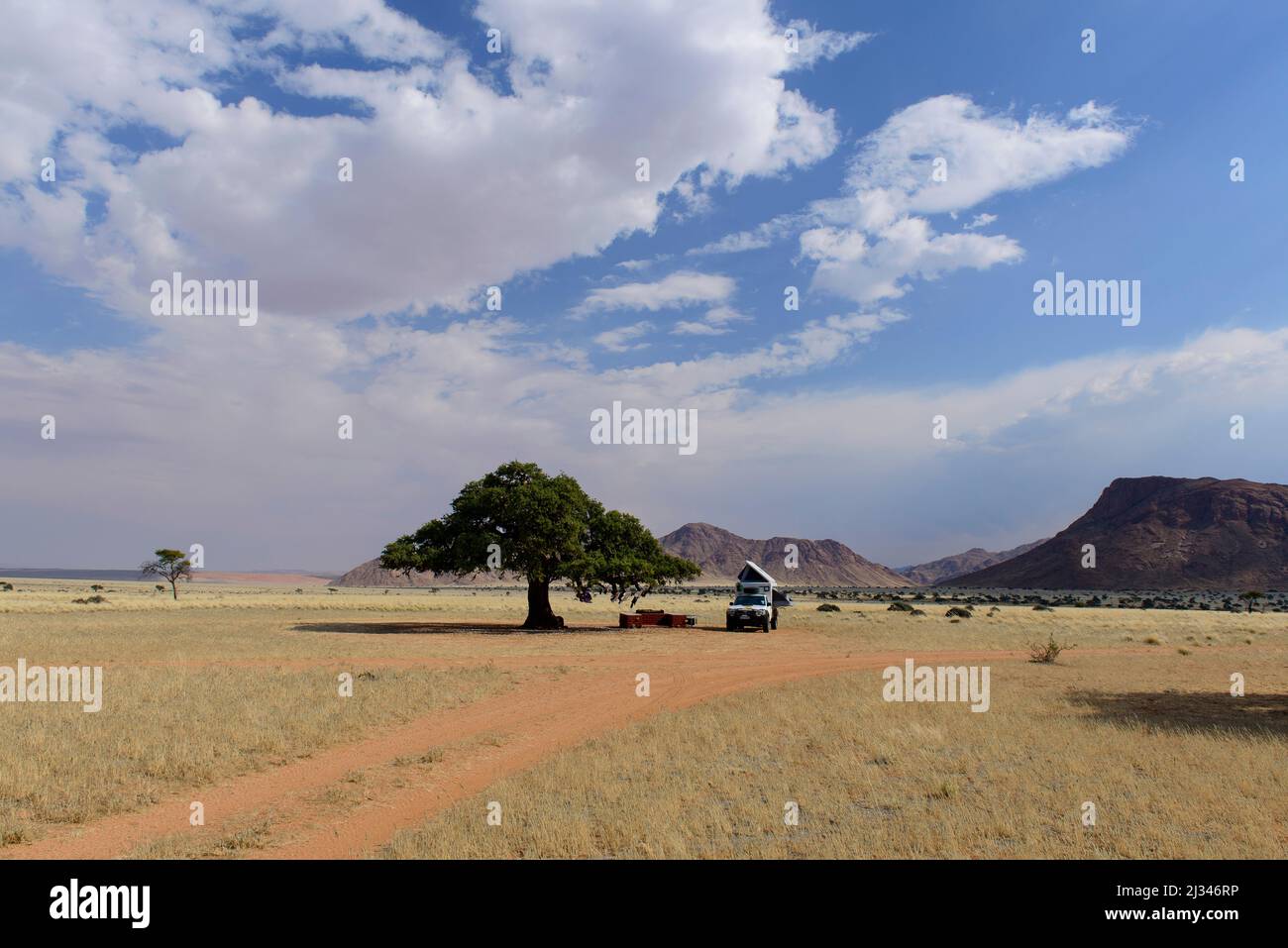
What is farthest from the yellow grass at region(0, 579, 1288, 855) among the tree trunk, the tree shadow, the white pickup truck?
the white pickup truck

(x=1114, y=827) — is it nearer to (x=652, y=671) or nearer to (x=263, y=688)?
(x=652, y=671)

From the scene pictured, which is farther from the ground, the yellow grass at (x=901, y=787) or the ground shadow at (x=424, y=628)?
the yellow grass at (x=901, y=787)

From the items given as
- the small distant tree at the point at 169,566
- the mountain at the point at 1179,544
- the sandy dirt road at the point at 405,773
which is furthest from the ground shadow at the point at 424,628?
the mountain at the point at 1179,544

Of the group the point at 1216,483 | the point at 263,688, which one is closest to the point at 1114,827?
the point at 263,688

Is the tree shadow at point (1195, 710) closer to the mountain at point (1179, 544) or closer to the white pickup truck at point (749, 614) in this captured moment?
the white pickup truck at point (749, 614)

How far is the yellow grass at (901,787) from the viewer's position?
8242 millimetres

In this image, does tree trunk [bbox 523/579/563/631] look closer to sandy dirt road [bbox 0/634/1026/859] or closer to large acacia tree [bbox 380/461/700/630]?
large acacia tree [bbox 380/461/700/630]

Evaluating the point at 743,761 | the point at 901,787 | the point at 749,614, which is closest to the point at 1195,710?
the point at 901,787

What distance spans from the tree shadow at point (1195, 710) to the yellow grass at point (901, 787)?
3.8 inches

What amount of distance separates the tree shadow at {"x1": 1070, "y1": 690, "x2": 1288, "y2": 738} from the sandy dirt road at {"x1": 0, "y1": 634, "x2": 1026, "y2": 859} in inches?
323

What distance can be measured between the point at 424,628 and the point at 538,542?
342 inches

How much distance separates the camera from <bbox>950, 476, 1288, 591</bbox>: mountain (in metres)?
152

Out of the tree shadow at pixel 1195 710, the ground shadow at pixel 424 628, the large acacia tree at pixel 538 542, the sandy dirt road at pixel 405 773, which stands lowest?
the ground shadow at pixel 424 628

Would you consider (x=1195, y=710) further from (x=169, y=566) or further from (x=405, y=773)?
(x=169, y=566)
